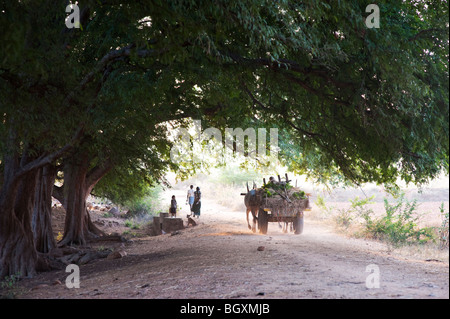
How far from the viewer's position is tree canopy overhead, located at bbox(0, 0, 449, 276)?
603 cm

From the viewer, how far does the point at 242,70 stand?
311 inches

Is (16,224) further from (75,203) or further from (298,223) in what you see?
(298,223)

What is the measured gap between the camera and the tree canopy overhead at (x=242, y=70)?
6031 millimetres

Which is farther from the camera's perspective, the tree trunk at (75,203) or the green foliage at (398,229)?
the tree trunk at (75,203)

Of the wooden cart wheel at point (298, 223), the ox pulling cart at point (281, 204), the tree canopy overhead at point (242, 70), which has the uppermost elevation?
the tree canopy overhead at point (242, 70)

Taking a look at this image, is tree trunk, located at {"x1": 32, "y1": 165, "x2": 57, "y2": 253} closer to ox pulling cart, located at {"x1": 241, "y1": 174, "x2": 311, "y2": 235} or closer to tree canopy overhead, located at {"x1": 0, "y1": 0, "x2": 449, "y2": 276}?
tree canopy overhead, located at {"x1": 0, "y1": 0, "x2": 449, "y2": 276}

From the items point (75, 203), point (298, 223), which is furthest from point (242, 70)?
point (75, 203)

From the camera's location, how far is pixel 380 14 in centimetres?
714

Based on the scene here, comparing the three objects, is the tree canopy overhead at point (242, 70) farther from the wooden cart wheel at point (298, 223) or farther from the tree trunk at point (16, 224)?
the wooden cart wheel at point (298, 223)

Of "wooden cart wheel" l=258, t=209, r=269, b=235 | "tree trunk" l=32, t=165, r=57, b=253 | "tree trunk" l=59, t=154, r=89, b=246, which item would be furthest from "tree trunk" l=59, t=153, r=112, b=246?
"wooden cart wheel" l=258, t=209, r=269, b=235

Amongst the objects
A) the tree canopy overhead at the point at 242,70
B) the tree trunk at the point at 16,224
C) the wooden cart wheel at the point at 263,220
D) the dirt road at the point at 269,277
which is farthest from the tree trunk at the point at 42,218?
the wooden cart wheel at the point at 263,220

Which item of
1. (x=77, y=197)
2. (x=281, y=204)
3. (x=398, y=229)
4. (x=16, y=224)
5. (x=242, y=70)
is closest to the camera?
(x=242, y=70)

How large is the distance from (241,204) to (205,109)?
22.7 meters

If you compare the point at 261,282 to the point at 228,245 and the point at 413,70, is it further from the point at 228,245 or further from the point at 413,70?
the point at 228,245
